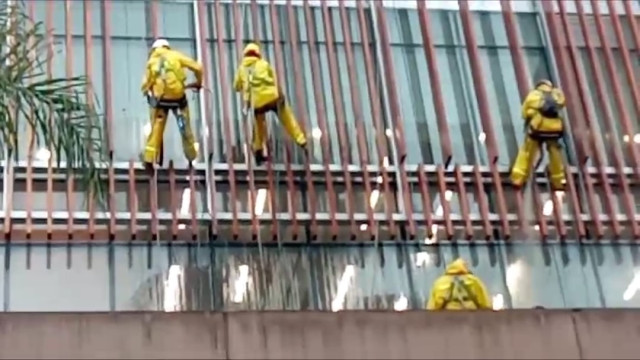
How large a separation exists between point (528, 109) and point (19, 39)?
21.2ft

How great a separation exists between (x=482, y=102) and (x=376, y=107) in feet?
3.86

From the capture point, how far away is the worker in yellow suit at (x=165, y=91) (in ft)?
38.4

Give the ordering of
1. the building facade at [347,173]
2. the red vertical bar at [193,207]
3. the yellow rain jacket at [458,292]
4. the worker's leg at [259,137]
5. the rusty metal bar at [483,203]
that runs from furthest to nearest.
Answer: the worker's leg at [259,137]
the rusty metal bar at [483,203]
the red vertical bar at [193,207]
the building facade at [347,173]
the yellow rain jacket at [458,292]

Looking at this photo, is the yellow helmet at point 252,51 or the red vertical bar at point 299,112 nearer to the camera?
the red vertical bar at point 299,112

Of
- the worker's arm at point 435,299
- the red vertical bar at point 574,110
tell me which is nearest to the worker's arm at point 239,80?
the worker's arm at point 435,299

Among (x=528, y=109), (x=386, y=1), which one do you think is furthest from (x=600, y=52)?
(x=386, y=1)

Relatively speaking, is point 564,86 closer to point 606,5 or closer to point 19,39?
point 606,5

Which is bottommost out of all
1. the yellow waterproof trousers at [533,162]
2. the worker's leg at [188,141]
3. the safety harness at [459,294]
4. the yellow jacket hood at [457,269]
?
the safety harness at [459,294]

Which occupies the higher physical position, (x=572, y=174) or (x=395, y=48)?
(x=395, y=48)

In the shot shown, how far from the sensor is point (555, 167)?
12.4 metres

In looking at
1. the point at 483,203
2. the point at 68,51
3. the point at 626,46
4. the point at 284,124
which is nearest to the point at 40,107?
the point at 284,124

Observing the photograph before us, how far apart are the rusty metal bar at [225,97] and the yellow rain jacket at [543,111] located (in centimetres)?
297

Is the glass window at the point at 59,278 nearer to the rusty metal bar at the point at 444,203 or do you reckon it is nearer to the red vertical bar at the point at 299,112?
the red vertical bar at the point at 299,112

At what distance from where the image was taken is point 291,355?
7613mm
